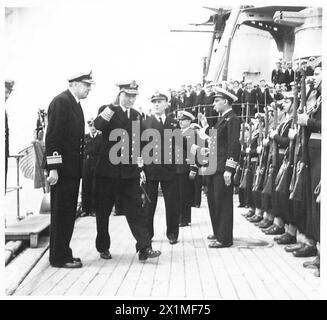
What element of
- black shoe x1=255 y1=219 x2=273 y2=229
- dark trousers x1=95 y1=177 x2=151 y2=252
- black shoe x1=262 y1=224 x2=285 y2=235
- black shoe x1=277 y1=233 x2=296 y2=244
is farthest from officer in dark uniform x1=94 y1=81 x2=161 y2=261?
black shoe x1=255 y1=219 x2=273 y2=229

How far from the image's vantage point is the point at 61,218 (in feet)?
14.1

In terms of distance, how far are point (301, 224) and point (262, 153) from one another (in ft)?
5.34

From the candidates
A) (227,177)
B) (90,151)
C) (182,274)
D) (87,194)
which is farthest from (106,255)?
(90,151)

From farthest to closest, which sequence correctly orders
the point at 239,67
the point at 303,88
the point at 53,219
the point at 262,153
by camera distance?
the point at 239,67, the point at 262,153, the point at 303,88, the point at 53,219

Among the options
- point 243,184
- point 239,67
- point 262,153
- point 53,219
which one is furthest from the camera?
point 239,67

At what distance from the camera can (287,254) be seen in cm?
487

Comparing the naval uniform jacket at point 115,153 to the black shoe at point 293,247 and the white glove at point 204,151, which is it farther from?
the black shoe at point 293,247

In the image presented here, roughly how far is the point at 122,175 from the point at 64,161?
1.82 feet

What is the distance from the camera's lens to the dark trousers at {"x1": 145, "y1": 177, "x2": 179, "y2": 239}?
5410mm

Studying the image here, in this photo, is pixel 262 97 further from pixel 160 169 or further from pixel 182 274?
pixel 182 274

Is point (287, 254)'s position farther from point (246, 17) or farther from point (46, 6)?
point (246, 17)

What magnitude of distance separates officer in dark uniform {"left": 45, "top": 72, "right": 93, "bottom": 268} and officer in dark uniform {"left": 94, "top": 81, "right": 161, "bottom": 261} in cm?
27

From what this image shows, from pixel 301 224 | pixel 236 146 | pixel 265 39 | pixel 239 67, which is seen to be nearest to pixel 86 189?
pixel 236 146

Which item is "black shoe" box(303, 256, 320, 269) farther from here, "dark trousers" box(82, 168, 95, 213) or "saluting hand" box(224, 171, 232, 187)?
"dark trousers" box(82, 168, 95, 213)
